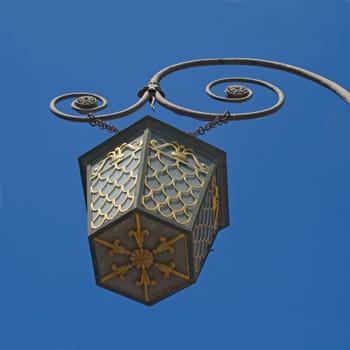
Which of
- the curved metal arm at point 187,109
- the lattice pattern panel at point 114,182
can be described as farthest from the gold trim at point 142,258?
the curved metal arm at point 187,109

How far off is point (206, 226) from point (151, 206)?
1.15m

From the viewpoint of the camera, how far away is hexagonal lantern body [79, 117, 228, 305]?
10.2m

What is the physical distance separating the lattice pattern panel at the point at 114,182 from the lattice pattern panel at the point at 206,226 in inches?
30.4

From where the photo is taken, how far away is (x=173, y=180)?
420 inches

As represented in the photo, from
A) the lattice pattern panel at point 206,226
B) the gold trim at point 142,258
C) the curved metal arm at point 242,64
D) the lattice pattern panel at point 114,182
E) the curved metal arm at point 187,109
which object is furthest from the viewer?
the curved metal arm at point 187,109

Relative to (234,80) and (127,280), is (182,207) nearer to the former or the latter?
(127,280)

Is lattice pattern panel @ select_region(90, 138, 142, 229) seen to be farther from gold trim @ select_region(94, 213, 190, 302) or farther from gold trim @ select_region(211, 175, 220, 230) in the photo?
gold trim @ select_region(211, 175, 220, 230)

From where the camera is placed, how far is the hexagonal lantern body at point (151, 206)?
10.2 m

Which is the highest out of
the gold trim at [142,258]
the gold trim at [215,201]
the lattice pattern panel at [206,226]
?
the gold trim at [215,201]

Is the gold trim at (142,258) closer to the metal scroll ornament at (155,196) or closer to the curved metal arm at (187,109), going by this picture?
the metal scroll ornament at (155,196)

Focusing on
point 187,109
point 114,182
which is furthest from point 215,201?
point 114,182

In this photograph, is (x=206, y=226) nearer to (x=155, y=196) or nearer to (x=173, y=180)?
(x=173, y=180)

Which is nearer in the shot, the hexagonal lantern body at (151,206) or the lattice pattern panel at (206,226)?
the hexagonal lantern body at (151,206)

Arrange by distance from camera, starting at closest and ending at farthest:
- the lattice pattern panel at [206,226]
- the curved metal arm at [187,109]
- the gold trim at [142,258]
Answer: the gold trim at [142,258]
the lattice pattern panel at [206,226]
the curved metal arm at [187,109]
